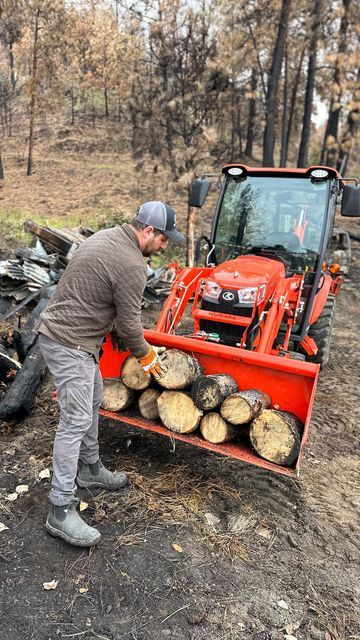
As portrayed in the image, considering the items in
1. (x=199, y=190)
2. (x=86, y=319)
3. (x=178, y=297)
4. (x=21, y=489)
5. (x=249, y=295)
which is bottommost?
(x=21, y=489)

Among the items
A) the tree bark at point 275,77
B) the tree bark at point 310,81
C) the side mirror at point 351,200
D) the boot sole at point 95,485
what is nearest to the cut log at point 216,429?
the boot sole at point 95,485

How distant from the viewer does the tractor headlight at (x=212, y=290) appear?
4703 mm

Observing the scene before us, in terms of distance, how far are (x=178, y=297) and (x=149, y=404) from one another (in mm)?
1740

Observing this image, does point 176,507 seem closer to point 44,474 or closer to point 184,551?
point 184,551

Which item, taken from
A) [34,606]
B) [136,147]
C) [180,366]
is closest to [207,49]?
[136,147]

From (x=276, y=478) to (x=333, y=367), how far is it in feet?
9.91

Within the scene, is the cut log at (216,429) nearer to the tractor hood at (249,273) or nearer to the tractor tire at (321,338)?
the tractor hood at (249,273)

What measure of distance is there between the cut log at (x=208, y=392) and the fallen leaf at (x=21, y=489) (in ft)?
4.72

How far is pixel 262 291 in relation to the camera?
4.63 meters

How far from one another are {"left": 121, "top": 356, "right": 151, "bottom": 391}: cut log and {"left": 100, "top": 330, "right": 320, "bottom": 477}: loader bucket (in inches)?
7.1

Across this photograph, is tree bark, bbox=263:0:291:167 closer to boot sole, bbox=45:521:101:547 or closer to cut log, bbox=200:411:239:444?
cut log, bbox=200:411:239:444

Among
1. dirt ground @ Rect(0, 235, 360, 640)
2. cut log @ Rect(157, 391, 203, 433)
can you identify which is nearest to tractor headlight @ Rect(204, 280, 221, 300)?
cut log @ Rect(157, 391, 203, 433)

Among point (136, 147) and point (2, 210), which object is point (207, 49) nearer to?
point (136, 147)

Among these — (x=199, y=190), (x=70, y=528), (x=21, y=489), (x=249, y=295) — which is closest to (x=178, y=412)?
(x=70, y=528)
